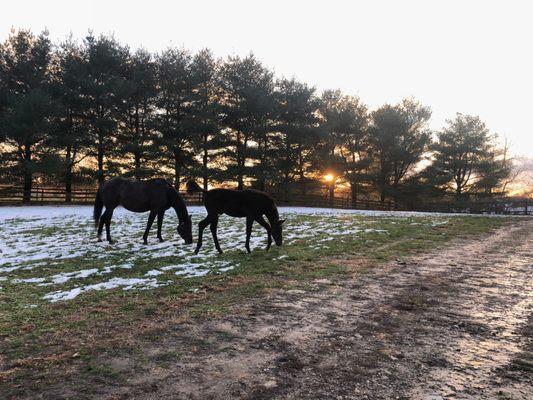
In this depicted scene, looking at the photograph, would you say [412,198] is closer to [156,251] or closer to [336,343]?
[156,251]

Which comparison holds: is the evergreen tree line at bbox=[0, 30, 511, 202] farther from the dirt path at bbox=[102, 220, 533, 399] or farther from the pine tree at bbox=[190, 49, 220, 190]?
the dirt path at bbox=[102, 220, 533, 399]

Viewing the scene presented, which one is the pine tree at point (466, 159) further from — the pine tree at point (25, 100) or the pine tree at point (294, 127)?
the pine tree at point (25, 100)

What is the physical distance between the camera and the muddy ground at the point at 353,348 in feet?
9.88

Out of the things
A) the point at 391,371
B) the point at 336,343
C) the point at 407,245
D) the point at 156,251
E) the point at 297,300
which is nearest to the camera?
the point at 391,371

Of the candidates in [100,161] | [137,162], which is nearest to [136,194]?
[137,162]

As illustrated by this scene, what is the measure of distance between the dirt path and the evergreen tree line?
26.4 meters

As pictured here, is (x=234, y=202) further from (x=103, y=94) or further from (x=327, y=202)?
(x=327, y=202)

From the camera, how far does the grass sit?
3.52 meters

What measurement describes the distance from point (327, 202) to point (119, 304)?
32074 mm

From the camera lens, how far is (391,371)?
332 centimetres

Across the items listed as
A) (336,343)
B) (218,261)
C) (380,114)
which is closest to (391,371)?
(336,343)

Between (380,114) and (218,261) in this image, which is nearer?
(218,261)

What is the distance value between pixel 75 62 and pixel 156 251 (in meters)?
27.2

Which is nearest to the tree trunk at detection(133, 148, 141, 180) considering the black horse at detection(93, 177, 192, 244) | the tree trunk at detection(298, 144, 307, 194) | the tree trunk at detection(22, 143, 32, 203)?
the tree trunk at detection(22, 143, 32, 203)
